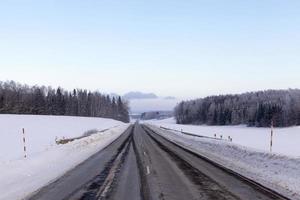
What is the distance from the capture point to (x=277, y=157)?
19.7m

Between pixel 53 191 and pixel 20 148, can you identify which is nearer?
pixel 53 191

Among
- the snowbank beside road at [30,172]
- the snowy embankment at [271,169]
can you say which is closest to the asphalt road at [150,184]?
the snowbank beside road at [30,172]

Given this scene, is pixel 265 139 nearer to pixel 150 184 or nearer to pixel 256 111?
pixel 150 184

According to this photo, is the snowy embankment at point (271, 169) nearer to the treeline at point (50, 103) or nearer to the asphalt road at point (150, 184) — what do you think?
the asphalt road at point (150, 184)

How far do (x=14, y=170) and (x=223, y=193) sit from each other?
8.71m

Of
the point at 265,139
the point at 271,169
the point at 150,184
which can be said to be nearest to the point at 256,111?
the point at 265,139

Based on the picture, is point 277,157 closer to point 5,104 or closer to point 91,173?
point 91,173

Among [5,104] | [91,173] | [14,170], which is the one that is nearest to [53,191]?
[91,173]

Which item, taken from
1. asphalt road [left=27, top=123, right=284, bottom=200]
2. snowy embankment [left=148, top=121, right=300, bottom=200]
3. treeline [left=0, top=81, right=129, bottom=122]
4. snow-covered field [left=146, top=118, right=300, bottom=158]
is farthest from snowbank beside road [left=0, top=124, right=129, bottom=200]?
treeline [left=0, top=81, right=129, bottom=122]

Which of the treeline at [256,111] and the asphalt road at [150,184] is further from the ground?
the treeline at [256,111]

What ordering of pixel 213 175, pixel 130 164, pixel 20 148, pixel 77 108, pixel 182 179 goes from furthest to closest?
pixel 77 108
pixel 20 148
pixel 130 164
pixel 213 175
pixel 182 179

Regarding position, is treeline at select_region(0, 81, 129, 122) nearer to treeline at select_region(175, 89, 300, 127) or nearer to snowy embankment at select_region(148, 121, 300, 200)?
treeline at select_region(175, 89, 300, 127)

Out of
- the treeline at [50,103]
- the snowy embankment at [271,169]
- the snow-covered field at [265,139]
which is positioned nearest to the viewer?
the snowy embankment at [271,169]

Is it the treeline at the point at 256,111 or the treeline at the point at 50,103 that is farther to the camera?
the treeline at the point at 256,111
